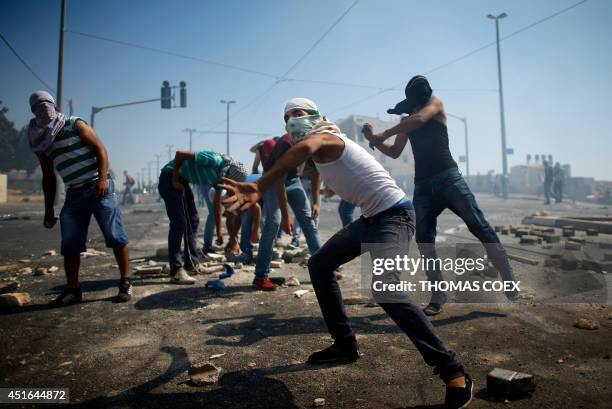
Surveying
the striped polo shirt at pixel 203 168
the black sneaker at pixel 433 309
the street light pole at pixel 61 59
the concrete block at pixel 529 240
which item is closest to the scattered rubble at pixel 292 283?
the striped polo shirt at pixel 203 168

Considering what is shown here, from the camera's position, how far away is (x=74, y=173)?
3443mm

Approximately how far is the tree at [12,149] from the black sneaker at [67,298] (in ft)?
193

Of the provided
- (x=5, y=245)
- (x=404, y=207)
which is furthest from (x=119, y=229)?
(x=5, y=245)

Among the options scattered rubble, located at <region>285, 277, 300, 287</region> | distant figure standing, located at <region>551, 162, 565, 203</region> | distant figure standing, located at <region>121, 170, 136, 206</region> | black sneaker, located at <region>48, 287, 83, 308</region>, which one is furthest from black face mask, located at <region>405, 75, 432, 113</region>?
distant figure standing, located at <region>121, 170, 136, 206</region>

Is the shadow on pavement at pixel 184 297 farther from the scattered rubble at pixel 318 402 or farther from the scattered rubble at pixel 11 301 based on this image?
the scattered rubble at pixel 318 402

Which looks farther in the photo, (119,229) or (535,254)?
(535,254)

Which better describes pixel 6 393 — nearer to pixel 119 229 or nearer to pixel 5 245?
pixel 119 229

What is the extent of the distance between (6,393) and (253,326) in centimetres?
155

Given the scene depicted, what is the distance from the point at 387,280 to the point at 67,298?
3137 mm

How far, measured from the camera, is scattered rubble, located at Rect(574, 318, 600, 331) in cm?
275

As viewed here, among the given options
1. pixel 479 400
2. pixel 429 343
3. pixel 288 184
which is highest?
pixel 288 184

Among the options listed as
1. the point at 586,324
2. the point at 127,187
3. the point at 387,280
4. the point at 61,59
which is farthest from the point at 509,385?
the point at 127,187

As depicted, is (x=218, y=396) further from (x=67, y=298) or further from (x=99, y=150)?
(x=99, y=150)

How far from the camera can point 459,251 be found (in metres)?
5.64
